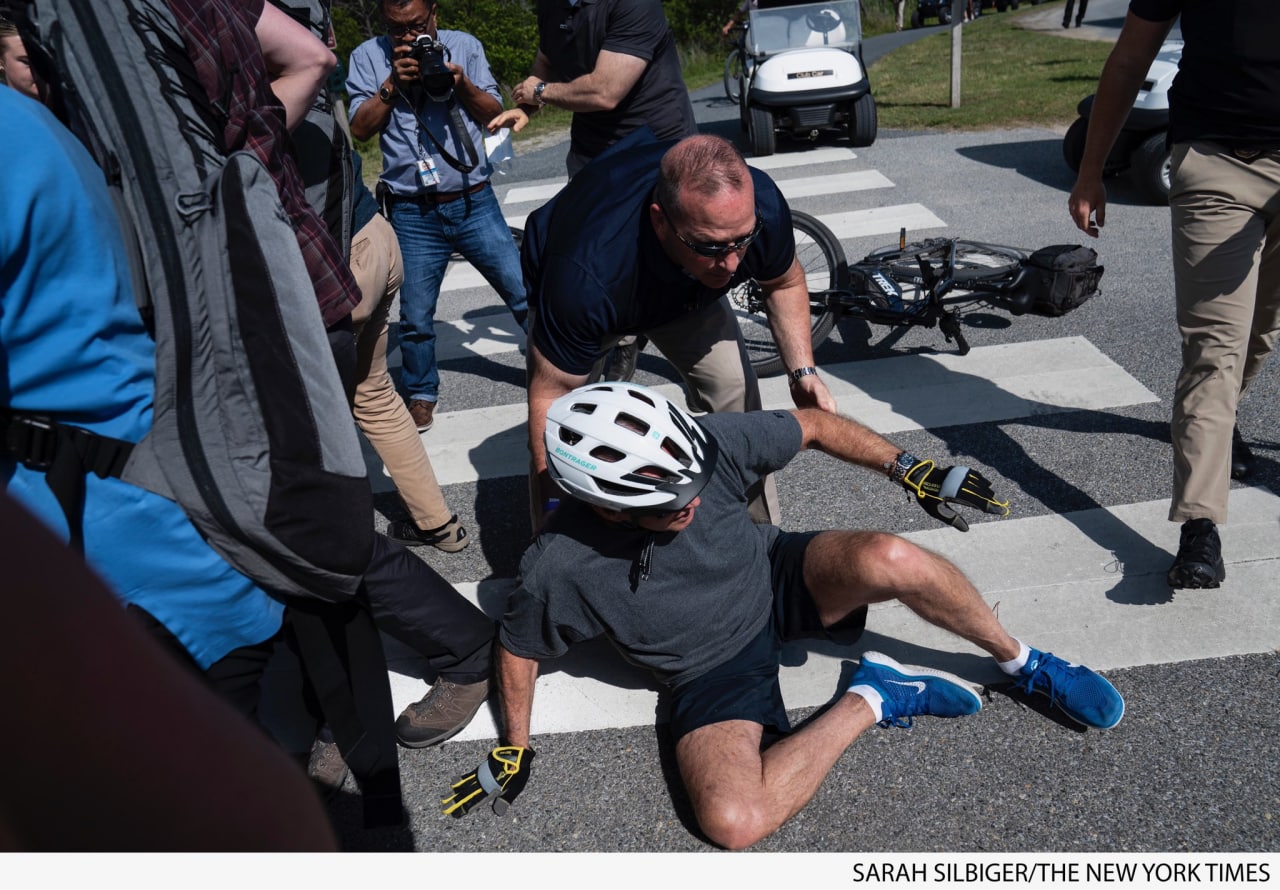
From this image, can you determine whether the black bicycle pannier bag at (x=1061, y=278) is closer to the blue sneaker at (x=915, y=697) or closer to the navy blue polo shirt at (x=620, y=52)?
the navy blue polo shirt at (x=620, y=52)

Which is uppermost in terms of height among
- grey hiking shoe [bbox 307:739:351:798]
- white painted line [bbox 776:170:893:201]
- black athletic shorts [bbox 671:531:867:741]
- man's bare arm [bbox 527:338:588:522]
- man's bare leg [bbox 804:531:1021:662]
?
man's bare arm [bbox 527:338:588:522]

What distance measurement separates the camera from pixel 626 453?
8.74ft

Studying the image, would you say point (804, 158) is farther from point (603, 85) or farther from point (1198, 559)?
point (1198, 559)

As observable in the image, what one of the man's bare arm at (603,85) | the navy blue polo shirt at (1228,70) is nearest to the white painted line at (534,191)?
the man's bare arm at (603,85)

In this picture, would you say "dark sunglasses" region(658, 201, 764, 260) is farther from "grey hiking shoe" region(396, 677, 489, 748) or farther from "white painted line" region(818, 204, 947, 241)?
"white painted line" region(818, 204, 947, 241)

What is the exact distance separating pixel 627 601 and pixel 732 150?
4.32 ft

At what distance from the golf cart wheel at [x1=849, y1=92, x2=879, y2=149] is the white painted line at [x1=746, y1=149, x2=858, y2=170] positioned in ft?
0.61

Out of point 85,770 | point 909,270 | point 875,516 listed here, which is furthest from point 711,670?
point 909,270

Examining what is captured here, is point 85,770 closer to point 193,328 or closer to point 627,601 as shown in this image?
point 193,328

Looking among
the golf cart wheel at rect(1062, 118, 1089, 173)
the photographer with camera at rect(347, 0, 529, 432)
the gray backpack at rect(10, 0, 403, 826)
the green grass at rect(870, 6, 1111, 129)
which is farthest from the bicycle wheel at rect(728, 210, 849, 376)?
the green grass at rect(870, 6, 1111, 129)

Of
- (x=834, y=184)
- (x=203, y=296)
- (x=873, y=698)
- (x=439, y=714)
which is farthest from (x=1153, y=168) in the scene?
(x=203, y=296)

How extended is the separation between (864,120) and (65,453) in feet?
31.4

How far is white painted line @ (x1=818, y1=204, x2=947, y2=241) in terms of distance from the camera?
24.5 ft

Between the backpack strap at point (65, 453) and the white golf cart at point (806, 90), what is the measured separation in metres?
9.15
